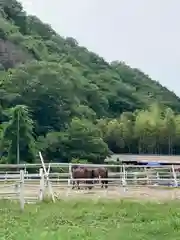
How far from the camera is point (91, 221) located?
11359 millimetres

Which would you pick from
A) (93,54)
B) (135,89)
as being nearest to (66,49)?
(93,54)

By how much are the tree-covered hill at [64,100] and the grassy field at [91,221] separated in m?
27.6

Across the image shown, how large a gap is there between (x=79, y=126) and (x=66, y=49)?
2300 inches

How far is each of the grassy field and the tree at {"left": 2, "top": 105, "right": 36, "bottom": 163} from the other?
2713 centimetres

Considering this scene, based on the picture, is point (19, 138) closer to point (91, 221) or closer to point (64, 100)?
point (64, 100)

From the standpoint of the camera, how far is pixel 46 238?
28.8ft

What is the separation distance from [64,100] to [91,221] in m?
49.9

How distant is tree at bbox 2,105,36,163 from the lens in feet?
136

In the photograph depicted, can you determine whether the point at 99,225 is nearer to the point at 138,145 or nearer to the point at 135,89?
the point at 138,145

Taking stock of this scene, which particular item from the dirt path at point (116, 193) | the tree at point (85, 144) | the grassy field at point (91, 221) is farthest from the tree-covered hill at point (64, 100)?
the grassy field at point (91, 221)

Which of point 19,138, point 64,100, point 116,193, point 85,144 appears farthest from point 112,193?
point 64,100

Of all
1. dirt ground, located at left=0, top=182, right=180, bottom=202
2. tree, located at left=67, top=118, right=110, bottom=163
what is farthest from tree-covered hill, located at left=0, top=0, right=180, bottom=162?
dirt ground, located at left=0, top=182, right=180, bottom=202

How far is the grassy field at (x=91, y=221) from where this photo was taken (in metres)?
9.32

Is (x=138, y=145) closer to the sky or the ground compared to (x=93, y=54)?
closer to the ground
